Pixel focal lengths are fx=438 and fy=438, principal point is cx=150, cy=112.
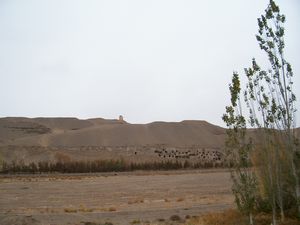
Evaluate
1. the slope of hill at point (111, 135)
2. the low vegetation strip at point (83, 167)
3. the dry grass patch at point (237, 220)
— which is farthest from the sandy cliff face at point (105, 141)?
the dry grass patch at point (237, 220)

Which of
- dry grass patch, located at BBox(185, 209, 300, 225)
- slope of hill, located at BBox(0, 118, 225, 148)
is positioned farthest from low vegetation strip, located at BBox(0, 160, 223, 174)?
dry grass patch, located at BBox(185, 209, 300, 225)

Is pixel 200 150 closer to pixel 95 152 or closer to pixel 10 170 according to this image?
pixel 95 152

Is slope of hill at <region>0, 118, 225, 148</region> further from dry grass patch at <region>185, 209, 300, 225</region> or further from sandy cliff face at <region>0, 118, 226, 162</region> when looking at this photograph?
dry grass patch at <region>185, 209, 300, 225</region>

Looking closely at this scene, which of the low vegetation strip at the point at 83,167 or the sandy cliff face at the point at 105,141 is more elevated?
the sandy cliff face at the point at 105,141

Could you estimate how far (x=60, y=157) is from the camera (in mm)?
86750

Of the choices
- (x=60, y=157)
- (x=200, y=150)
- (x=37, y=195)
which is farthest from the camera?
(x=200, y=150)

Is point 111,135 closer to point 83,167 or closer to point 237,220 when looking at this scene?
point 83,167

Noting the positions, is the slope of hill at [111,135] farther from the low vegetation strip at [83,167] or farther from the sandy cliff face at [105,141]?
the low vegetation strip at [83,167]

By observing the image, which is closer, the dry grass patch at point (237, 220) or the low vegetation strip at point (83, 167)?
the dry grass patch at point (237, 220)

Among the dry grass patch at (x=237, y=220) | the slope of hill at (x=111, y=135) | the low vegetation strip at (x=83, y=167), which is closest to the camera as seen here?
the dry grass patch at (x=237, y=220)

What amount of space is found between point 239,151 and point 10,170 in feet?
209

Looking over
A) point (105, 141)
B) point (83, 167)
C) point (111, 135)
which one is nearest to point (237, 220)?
point (83, 167)

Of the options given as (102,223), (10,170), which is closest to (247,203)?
(102,223)

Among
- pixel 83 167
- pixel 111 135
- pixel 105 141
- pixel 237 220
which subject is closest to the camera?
pixel 237 220
